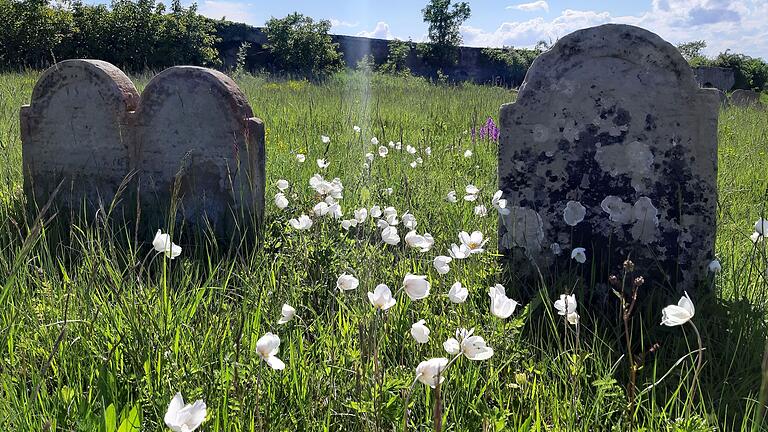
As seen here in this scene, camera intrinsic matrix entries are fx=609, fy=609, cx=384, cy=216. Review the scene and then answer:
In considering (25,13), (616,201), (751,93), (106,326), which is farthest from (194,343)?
(751,93)

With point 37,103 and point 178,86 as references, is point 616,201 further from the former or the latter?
point 37,103

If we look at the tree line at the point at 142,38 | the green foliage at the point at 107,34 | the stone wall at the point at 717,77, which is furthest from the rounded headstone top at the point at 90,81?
the stone wall at the point at 717,77

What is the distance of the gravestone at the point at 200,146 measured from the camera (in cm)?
324

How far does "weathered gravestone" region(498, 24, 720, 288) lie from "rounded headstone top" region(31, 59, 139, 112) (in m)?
2.18

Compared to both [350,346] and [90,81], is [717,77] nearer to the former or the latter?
[90,81]

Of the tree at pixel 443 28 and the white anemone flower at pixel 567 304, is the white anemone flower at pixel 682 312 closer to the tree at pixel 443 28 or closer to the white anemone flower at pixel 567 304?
the white anemone flower at pixel 567 304

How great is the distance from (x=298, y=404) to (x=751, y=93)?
1899 centimetres

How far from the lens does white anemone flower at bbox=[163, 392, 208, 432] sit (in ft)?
3.26

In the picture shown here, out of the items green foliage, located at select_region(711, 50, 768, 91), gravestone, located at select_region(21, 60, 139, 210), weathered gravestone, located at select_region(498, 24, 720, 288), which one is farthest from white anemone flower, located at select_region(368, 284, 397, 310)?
green foliage, located at select_region(711, 50, 768, 91)

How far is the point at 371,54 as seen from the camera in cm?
2795

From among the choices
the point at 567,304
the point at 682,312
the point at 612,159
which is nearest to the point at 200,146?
the point at 612,159

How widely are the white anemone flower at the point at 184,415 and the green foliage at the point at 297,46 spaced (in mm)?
23609

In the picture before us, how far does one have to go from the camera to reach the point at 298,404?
5.23 feet

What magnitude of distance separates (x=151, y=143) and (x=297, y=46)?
874 inches
